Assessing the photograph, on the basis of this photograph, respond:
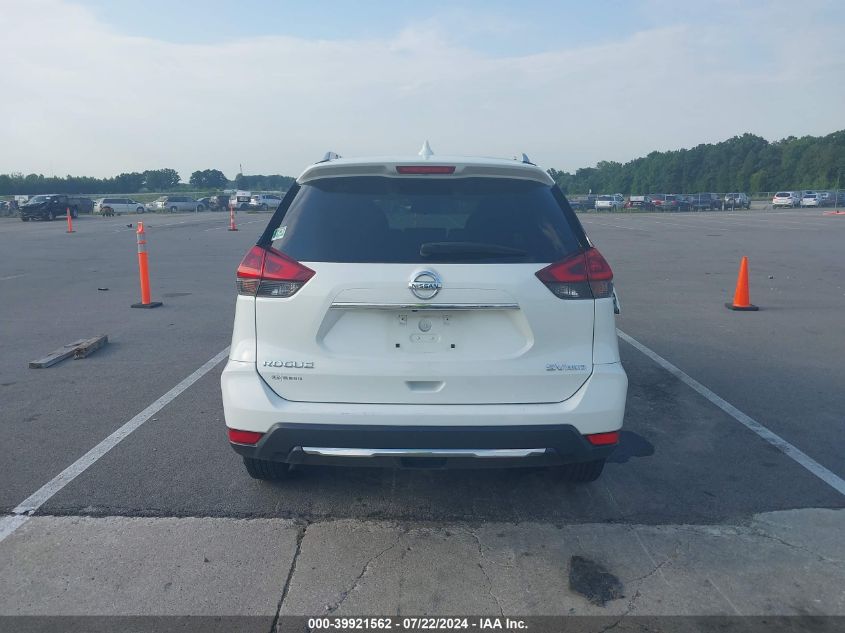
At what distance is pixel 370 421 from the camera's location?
12.2ft

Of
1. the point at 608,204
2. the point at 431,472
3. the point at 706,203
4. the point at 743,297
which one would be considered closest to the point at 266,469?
the point at 431,472

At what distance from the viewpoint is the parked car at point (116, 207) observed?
60.4 m

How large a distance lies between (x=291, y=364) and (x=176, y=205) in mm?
72149

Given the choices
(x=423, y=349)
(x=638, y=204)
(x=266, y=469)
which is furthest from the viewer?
(x=638, y=204)

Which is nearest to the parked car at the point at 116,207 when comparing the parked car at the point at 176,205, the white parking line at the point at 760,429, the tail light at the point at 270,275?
the parked car at the point at 176,205

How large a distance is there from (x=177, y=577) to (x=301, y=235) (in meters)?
1.78

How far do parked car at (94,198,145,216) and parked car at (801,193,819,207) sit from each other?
205 ft

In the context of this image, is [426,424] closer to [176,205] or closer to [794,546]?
[794,546]

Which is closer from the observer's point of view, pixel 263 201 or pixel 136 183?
pixel 263 201

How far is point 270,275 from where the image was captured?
3846 millimetres

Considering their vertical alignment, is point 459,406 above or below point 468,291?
below

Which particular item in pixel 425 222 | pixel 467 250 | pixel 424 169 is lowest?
pixel 467 250

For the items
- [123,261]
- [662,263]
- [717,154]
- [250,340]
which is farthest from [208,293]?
[717,154]

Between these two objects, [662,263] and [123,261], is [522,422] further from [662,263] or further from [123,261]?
[123,261]
